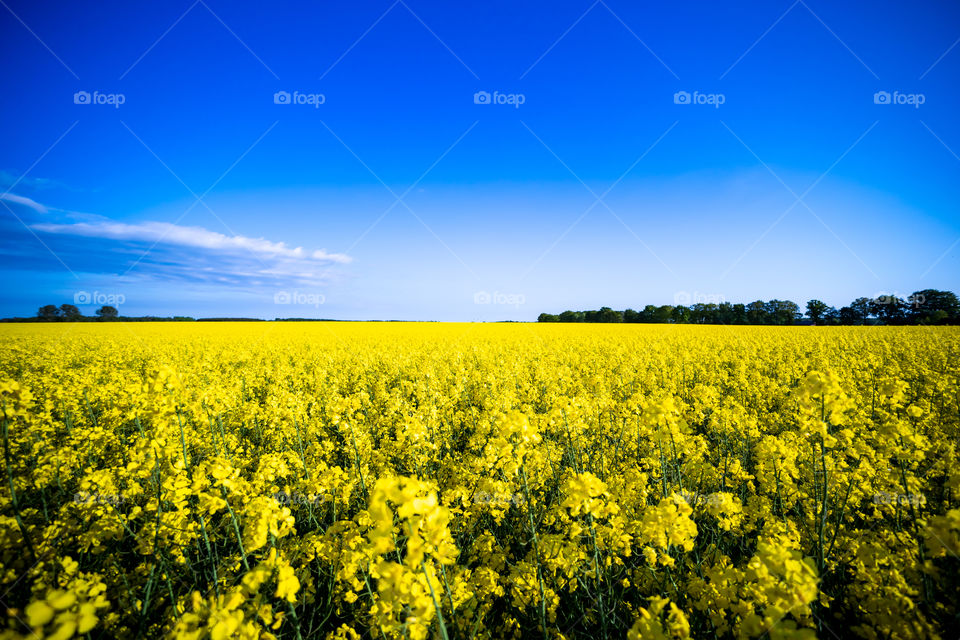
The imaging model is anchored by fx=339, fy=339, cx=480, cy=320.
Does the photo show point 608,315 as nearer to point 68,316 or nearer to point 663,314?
point 663,314

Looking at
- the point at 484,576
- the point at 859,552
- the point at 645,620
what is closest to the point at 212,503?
the point at 484,576

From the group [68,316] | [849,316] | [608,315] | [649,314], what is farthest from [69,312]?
[849,316]

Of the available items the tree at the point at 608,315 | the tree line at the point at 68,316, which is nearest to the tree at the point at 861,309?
the tree at the point at 608,315

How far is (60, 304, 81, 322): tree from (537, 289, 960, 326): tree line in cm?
9408

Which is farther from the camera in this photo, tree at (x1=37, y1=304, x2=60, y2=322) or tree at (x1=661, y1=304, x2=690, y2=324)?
tree at (x1=661, y1=304, x2=690, y2=324)

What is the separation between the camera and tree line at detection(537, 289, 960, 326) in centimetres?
5609

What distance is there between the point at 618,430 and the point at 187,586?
647cm

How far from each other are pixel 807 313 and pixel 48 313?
152756 mm

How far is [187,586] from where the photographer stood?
3795 millimetres

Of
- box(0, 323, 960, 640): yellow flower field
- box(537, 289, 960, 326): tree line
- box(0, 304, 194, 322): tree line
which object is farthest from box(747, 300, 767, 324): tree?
box(0, 304, 194, 322): tree line

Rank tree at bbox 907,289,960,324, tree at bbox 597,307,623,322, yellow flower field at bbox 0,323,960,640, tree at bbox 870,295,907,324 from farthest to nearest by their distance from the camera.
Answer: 1. tree at bbox 597,307,623,322
2. tree at bbox 870,295,907,324
3. tree at bbox 907,289,960,324
4. yellow flower field at bbox 0,323,960,640

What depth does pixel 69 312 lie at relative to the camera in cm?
6431

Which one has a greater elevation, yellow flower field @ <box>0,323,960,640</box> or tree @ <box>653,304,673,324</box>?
tree @ <box>653,304,673,324</box>

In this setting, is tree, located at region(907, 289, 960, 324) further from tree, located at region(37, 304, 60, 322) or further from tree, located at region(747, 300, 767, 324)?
tree, located at region(37, 304, 60, 322)
